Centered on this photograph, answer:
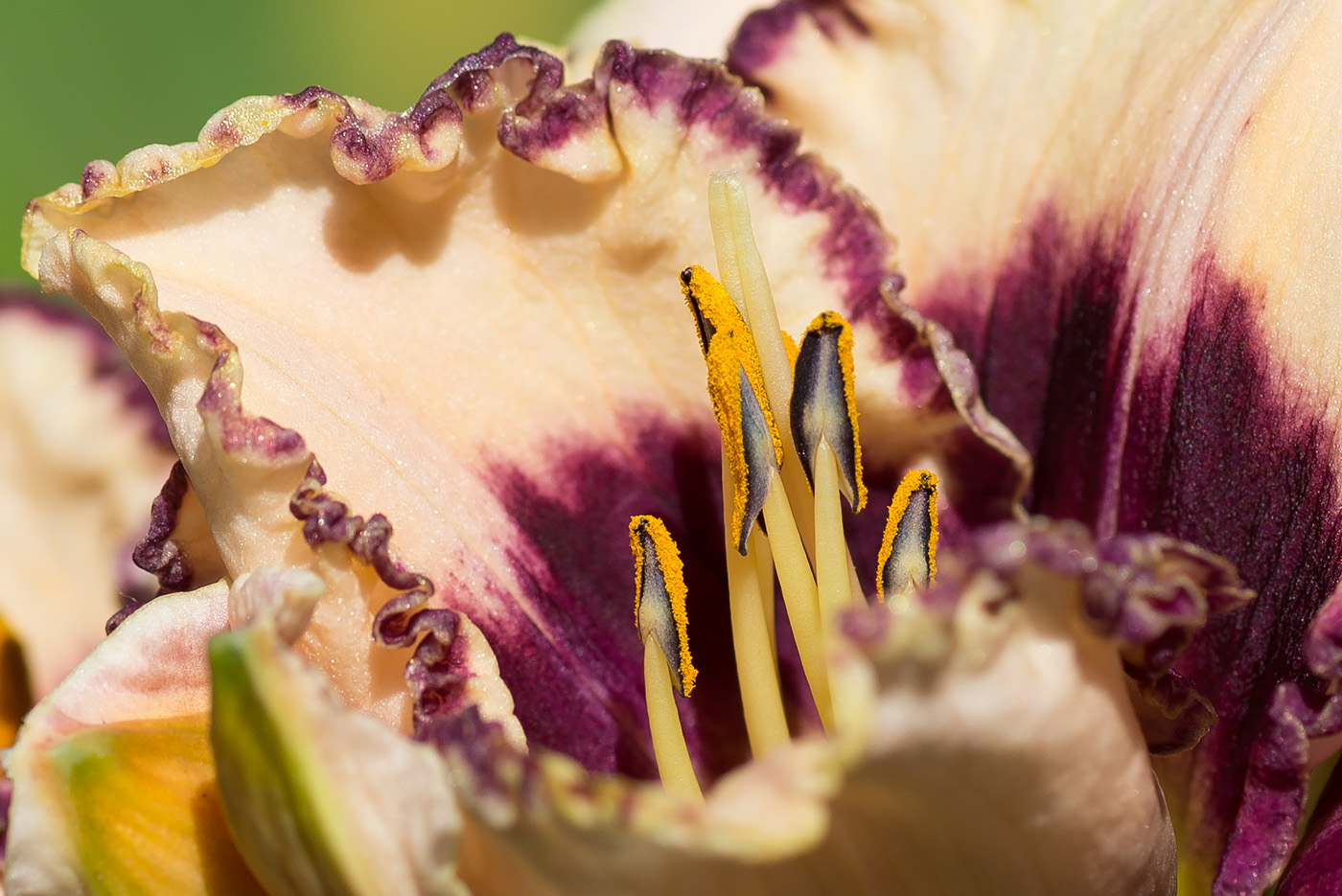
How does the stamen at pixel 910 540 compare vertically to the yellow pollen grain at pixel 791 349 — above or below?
below

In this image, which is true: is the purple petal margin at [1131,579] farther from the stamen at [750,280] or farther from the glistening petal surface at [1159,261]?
the stamen at [750,280]

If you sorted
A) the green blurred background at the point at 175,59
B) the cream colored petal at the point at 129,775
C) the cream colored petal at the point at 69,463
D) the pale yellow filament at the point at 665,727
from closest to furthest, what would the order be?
the cream colored petal at the point at 129,775
the pale yellow filament at the point at 665,727
the cream colored petal at the point at 69,463
the green blurred background at the point at 175,59

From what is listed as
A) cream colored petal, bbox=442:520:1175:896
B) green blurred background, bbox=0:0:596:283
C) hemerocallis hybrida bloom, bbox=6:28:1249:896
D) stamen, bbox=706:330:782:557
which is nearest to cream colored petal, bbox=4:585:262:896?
hemerocallis hybrida bloom, bbox=6:28:1249:896

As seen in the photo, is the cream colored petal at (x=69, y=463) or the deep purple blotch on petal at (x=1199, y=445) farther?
the cream colored petal at (x=69, y=463)

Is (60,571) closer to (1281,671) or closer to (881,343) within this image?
(881,343)

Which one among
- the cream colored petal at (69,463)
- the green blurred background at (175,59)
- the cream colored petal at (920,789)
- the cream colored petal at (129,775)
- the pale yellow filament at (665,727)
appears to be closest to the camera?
the cream colored petal at (920,789)

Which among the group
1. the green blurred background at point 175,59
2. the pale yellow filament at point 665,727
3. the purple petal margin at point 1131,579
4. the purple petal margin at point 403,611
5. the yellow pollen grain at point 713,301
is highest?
the green blurred background at point 175,59

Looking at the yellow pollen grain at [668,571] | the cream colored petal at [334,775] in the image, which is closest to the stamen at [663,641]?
the yellow pollen grain at [668,571]

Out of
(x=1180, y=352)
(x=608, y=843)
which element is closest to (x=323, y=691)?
(x=608, y=843)
